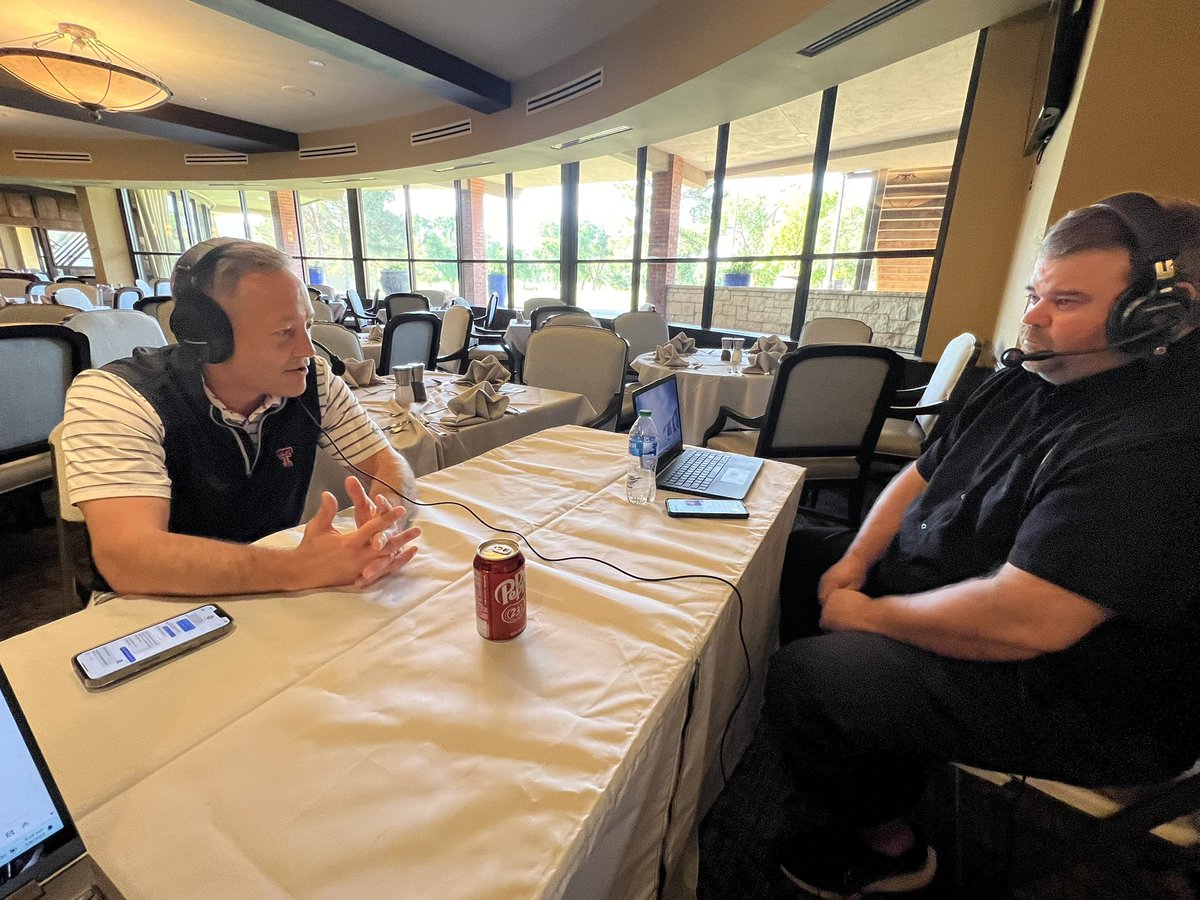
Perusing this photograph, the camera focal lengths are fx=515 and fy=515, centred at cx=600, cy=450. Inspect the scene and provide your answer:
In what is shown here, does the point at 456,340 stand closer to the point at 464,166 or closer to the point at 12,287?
the point at 464,166

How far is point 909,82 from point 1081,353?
476cm

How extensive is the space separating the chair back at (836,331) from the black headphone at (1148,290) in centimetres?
346

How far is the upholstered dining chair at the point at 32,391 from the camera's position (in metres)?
2.13

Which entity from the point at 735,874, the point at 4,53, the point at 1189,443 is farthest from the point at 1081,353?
the point at 4,53

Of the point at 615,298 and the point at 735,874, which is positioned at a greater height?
the point at 615,298

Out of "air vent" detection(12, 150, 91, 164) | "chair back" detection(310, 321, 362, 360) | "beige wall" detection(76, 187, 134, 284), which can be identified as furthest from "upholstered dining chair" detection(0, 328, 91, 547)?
"beige wall" detection(76, 187, 134, 284)

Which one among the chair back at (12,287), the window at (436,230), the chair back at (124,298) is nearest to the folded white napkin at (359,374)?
the chair back at (124,298)

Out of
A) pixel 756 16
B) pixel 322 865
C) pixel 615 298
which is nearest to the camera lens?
pixel 322 865

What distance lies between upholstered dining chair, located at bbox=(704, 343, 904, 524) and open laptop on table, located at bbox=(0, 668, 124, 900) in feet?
7.68

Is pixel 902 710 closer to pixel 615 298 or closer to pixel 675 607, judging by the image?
pixel 675 607

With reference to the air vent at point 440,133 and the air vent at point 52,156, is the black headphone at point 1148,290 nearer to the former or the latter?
the air vent at point 440,133

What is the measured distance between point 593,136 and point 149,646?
216 inches

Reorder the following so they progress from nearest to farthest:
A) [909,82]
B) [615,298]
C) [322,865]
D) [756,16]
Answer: [322,865] < [756,16] < [909,82] < [615,298]

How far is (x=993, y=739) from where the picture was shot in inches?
36.0
